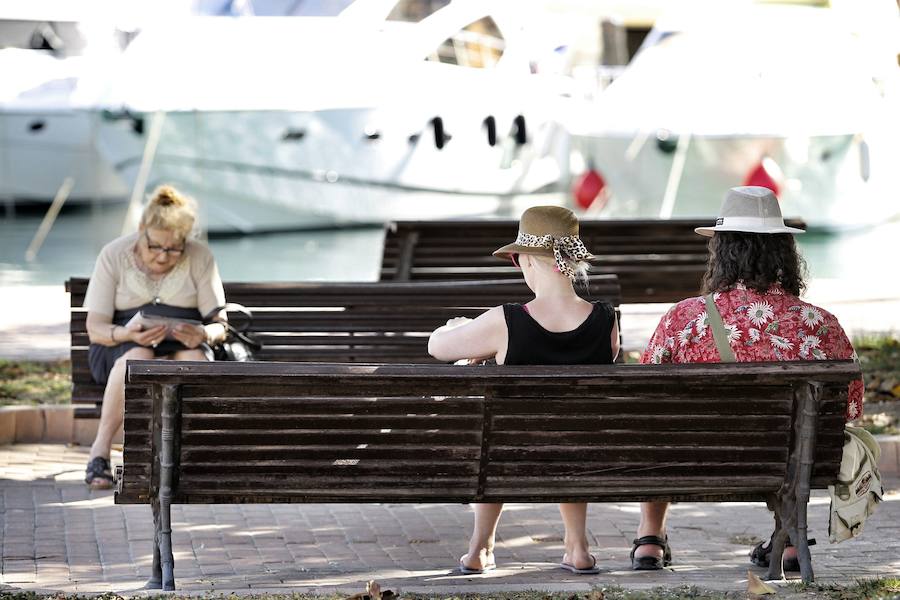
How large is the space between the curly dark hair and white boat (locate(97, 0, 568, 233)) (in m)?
26.0

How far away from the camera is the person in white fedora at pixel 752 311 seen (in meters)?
5.63

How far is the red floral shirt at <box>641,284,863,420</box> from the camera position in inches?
221

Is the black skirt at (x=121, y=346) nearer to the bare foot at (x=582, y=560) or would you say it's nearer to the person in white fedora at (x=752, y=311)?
the bare foot at (x=582, y=560)

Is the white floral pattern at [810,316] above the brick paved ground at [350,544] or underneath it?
above

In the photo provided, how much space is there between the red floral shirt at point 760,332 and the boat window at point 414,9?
28.8 metres

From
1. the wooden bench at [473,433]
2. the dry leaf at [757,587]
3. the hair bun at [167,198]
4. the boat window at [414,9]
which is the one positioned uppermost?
the boat window at [414,9]

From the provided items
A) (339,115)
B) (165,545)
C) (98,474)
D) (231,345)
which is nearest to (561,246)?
(165,545)

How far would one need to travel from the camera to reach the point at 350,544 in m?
6.54

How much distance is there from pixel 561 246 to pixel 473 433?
0.72 metres

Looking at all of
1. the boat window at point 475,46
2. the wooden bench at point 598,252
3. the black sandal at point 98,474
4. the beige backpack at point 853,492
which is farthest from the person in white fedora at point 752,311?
the boat window at point 475,46

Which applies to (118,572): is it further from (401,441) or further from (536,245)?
(536,245)

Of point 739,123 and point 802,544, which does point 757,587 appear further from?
point 739,123

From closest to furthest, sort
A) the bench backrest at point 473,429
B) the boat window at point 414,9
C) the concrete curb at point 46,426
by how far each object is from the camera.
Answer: the bench backrest at point 473,429, the concrete curb at point 46,426, the boat window at point 414,9

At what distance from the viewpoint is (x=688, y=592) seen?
5098 millimetres
